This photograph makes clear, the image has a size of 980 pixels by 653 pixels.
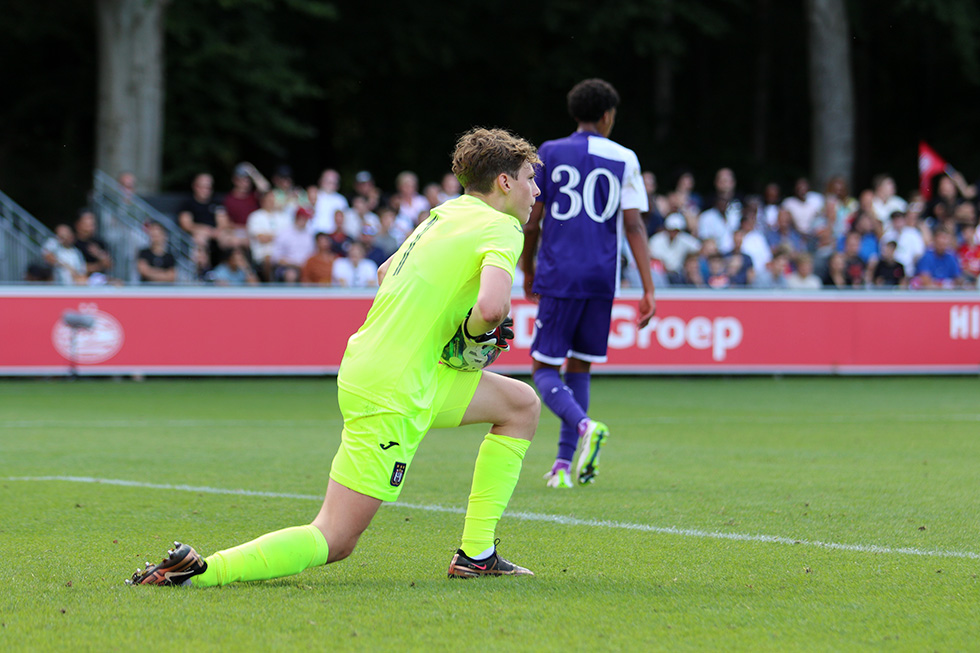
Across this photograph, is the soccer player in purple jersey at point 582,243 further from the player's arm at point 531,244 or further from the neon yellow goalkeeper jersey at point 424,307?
the neon yellow goalkeeper jersey at point 424,307

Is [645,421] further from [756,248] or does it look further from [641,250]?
[756,248]

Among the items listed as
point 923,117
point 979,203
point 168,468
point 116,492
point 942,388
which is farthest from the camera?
point 923,117

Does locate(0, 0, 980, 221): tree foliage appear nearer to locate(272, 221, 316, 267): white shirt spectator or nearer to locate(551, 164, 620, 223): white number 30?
locate(272, 221, 316, 267): white shirt spectator

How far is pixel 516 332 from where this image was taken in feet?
55.6

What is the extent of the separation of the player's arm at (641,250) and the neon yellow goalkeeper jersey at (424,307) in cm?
316

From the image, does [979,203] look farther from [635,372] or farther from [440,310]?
[440,310]

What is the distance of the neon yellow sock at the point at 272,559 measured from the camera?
4.57m

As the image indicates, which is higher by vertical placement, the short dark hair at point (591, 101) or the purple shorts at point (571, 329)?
the short dark hair at point (591, 101)

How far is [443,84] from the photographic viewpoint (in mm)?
32688

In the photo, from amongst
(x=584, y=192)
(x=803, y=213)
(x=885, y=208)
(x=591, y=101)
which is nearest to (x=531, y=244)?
(x=584, y=192)

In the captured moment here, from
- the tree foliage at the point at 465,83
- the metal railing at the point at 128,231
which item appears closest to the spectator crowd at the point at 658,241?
the metal railing at the point at 128,231

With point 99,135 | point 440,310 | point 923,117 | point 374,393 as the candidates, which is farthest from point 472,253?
point 923,117

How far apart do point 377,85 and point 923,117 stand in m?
14.4

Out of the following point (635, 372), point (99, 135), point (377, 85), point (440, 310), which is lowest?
point (635, 372)
